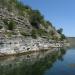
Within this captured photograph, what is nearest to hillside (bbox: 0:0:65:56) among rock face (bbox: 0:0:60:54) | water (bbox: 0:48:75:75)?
rock face (bbox: 0:0:60:54)

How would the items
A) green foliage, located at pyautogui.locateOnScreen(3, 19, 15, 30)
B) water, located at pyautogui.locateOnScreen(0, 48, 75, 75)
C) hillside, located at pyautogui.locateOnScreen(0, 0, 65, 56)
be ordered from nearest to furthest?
1. water, located at pyautogui.locateOnScreen(0, 48, 75, 75)
2. hillside, located at pyautogui.locateOnScreen(0, 0, 65, 56)
3. green foliage, located at pyautogui.locateOnScreen(3, 19, 15, 30)

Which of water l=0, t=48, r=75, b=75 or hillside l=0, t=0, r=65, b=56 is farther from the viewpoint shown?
hillside l=0, t=0, r=65, b=56

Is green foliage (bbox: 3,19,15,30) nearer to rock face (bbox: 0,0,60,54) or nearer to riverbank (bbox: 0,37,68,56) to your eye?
rock face (bbox: 0,0,60,54)

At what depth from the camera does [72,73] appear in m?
31.6

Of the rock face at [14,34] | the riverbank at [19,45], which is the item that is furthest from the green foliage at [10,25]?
the riverbank at [19,45]

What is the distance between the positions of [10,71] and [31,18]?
53740 mm

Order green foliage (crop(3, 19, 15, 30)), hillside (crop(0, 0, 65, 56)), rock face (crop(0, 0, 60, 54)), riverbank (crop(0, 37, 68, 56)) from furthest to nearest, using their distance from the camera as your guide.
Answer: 1. green foliage (crop(3, 19, 15, 30))
2. rock face (crop(0, 0, 60, 54))
3. hillside (crop(0, 0, 65, 56))
4. riverbank (crop(0, 37, 68, 56))

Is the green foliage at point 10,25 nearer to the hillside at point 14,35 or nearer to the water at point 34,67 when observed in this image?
the hillside at point 14,35

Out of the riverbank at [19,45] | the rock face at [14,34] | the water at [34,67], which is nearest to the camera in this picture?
the water at [34,67]

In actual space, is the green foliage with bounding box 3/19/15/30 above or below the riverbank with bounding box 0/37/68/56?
above

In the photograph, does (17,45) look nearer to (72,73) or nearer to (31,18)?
(72,73)

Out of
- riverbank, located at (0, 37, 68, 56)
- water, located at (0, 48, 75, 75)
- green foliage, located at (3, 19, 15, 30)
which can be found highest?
green foliage, located at (3, 19, 15, 30)

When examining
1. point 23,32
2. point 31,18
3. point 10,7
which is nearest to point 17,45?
point 23,32

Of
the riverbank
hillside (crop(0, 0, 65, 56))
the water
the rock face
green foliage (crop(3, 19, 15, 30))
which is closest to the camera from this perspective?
the water
